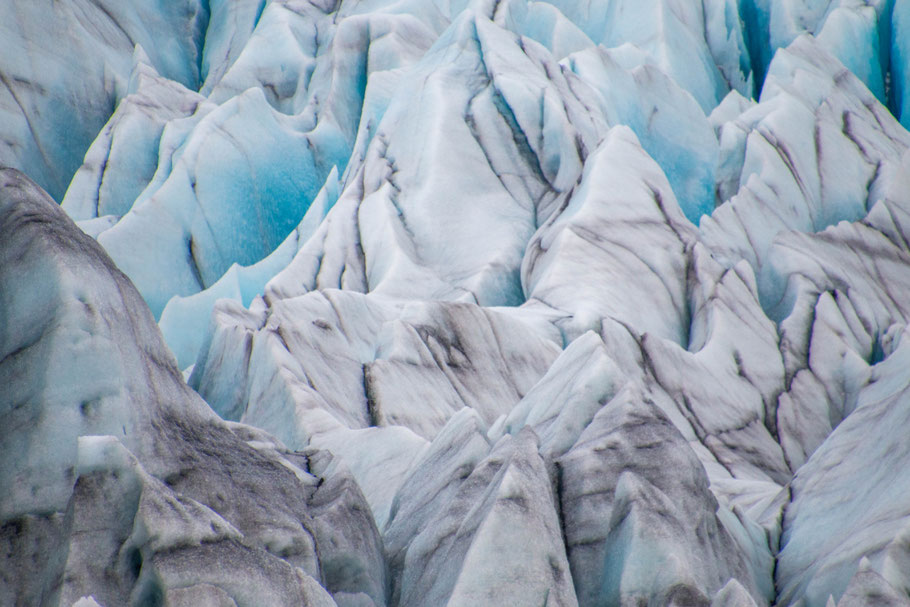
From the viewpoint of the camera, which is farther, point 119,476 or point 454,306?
point 454,306

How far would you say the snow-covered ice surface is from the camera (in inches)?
121

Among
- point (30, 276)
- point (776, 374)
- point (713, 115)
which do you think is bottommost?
point (776, 374)

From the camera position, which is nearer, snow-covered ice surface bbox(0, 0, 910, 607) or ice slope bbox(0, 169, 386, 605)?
ice slope bbox(0, 169, 386, 605)

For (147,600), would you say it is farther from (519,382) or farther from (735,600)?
(519,382)

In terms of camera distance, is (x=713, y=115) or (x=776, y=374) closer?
(x=776, y=374)

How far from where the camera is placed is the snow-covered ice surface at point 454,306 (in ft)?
10.1

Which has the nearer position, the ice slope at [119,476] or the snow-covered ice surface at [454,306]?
the ice slope at [119,476]

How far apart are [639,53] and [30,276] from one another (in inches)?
552

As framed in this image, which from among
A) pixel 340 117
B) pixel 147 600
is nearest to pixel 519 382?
pixel 147 600

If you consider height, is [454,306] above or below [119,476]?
below

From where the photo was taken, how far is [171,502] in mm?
2740

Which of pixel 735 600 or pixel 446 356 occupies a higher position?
pixel 735 600

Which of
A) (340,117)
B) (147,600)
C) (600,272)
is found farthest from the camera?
(340,117)

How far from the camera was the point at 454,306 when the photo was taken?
25.5 ft
